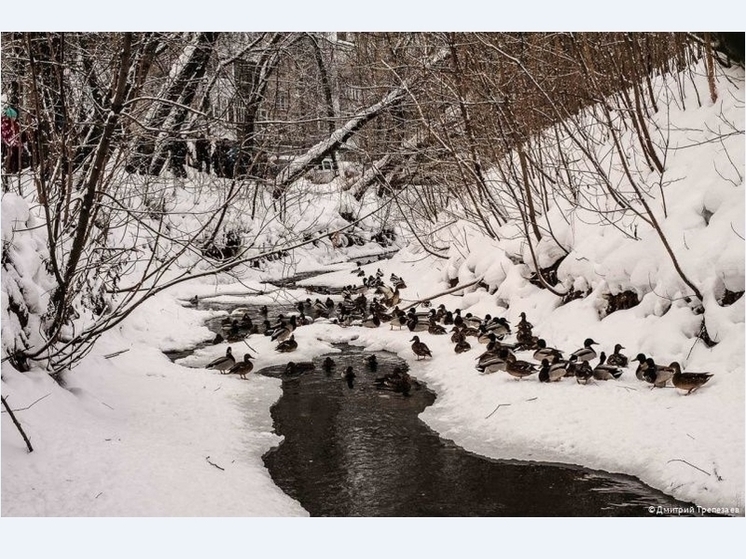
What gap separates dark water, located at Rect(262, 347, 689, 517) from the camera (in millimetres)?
5570

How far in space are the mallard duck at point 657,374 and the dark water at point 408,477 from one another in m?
1.73

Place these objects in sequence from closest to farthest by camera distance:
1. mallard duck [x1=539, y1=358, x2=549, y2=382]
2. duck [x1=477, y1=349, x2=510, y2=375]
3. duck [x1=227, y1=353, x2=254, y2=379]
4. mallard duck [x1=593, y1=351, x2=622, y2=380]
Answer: mallard duck [x1=593, y1=351, x2=622, y2=380], mallard duck [x1=539, y1=358, x2=549, y2=382], duck [x1=477, y1=349, x2=510, y2=375], duck [x1=227, y1=353, x2=254, y2=379]

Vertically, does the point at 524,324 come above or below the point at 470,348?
above

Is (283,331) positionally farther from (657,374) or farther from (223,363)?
(657,374)

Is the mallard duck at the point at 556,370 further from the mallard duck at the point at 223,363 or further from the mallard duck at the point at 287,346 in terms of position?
the mallard duck at the point at 223,363

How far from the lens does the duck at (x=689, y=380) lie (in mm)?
6867

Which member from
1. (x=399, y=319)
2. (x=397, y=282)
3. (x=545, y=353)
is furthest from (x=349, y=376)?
(x=397, y=282)

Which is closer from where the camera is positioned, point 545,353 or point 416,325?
point 545,353

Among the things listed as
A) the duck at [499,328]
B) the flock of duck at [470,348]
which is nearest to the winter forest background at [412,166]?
the flock of duck at [470,348]

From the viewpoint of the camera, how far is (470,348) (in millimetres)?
10359

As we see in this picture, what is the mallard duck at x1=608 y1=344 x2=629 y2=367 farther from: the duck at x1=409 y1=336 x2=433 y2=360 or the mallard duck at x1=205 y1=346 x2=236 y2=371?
the mallard duck at x1=205 y1=346 x2=236 y2=371

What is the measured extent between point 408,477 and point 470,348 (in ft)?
14.4

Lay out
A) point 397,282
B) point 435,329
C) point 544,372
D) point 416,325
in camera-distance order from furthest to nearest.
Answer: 1. point 397,282
2. point 416,325
3. point 435,329
4. point 544,372

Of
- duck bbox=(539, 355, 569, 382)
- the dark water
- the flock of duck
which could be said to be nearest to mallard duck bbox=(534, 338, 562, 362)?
the flock of duck
